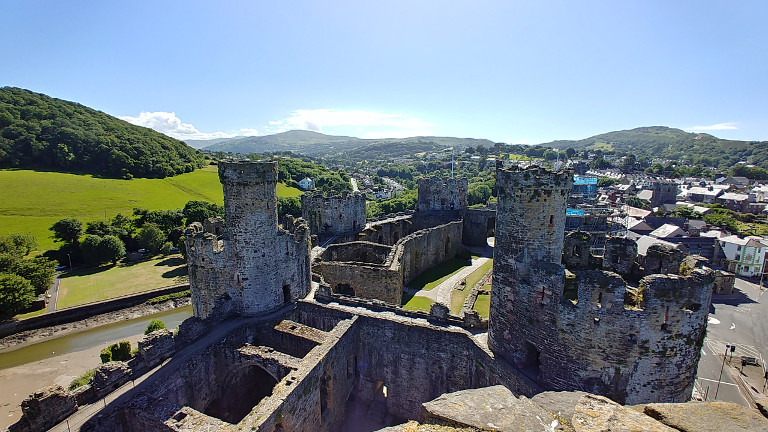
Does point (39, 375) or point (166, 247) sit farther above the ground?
point (166, 247)

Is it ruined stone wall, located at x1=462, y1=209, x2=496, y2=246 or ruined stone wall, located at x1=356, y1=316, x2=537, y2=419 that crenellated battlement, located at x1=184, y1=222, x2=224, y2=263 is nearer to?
ruined stone wall, located at x1=356, y1=316, x2=537, y2=419

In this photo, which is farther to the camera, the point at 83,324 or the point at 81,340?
the point at 83,324

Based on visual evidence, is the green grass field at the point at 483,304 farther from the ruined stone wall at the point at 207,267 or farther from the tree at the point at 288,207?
the tree at the point at 288,207

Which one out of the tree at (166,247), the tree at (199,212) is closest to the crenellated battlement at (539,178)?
the tree at (166,247)

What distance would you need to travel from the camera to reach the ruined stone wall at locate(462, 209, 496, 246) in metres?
46.2

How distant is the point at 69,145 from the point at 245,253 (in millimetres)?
107473

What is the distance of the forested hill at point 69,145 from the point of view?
88.8 metres

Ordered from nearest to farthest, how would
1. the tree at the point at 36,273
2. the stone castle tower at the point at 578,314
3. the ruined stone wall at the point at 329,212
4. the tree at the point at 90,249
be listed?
the stone castle tower at the point at 578,314 < the ruined stone wall at the point at 329,212 < the tree at the point at 36,273 < the tree at the point at 90,249

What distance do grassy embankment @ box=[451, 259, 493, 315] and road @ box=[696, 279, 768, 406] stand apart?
16.4 metres

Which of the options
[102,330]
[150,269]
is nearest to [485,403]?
[102,330]

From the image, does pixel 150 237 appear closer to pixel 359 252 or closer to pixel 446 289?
pixel 359 252

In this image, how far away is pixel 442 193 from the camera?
4719 cm

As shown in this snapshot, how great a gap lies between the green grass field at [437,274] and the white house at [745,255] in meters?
38.4

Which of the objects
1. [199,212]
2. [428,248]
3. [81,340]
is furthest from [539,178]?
[199,212]
